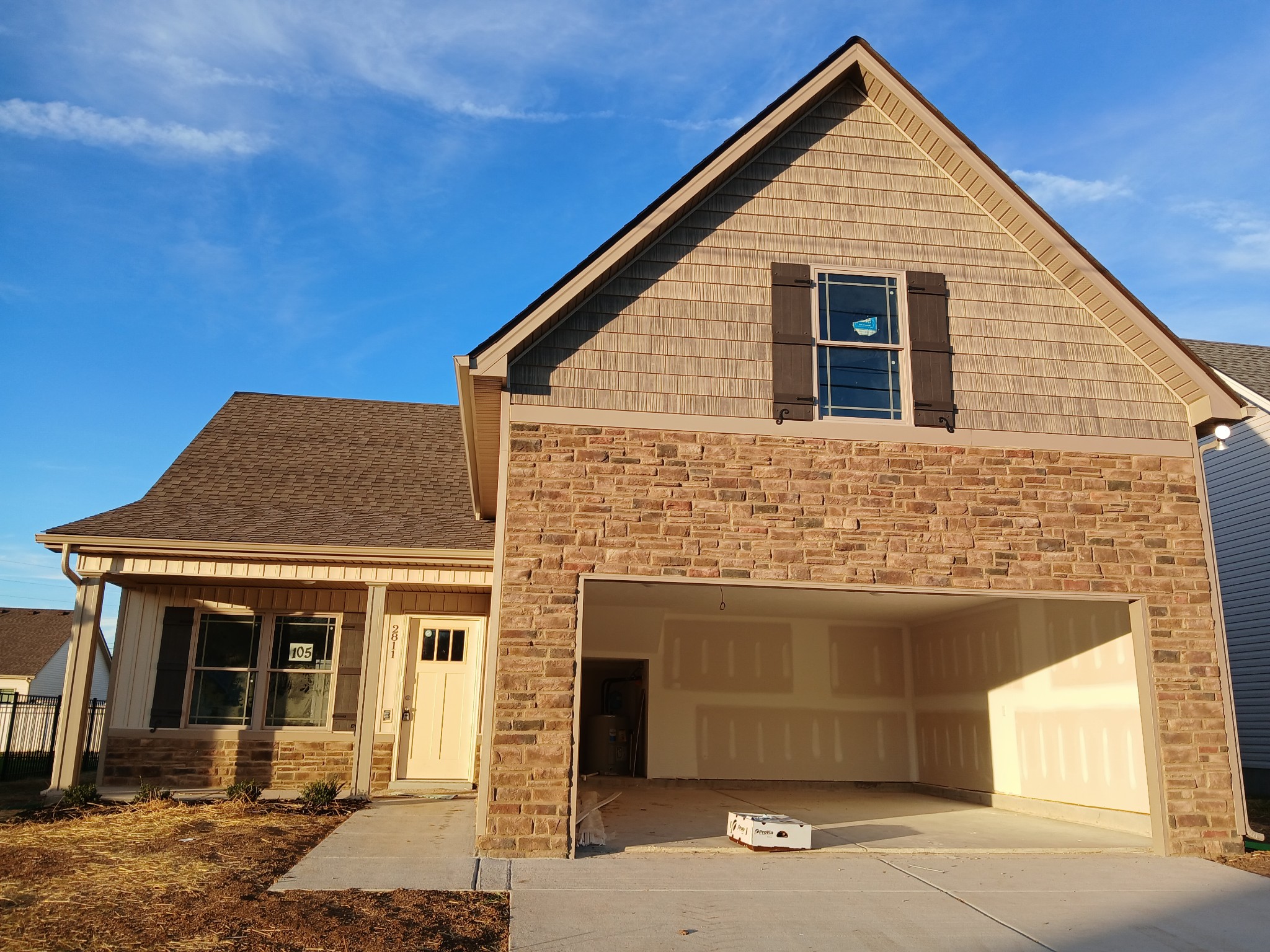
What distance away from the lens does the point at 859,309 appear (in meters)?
9.89

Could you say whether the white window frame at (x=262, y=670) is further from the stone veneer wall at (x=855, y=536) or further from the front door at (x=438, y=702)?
the stone veneer wall at (x=855, y=536)

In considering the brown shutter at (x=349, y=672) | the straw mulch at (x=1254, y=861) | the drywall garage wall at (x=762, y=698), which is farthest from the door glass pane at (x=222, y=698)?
the straw mulch at (x=1254, y=861)

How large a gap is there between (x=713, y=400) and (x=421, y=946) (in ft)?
17.3

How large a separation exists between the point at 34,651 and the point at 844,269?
32416mm

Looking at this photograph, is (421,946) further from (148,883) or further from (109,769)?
(109,769)

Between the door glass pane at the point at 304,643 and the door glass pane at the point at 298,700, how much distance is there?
11cm

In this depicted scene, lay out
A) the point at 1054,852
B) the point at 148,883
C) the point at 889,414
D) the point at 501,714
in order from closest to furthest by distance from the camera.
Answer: the point at 148,883
the point at 501,714
the point at 1054,852
the point at 889,414

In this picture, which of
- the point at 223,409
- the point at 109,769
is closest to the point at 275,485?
the point at 223,409

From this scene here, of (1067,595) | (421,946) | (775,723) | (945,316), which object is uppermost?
(945,316)

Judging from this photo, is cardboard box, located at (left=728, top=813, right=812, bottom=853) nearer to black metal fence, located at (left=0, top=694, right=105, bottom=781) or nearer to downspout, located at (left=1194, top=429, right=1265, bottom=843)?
downspout, located at (left=1194, top=429, right=1265, bottom=843)

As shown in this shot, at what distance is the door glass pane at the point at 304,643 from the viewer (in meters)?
12.6

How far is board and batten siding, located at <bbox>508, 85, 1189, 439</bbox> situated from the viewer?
920 centimetres

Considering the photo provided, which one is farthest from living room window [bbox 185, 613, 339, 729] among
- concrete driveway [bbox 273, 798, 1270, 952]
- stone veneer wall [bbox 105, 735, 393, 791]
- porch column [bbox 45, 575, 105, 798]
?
concrete driveway [bbox 273, 798, 1270, 952]

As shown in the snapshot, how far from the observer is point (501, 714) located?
27.1ft
